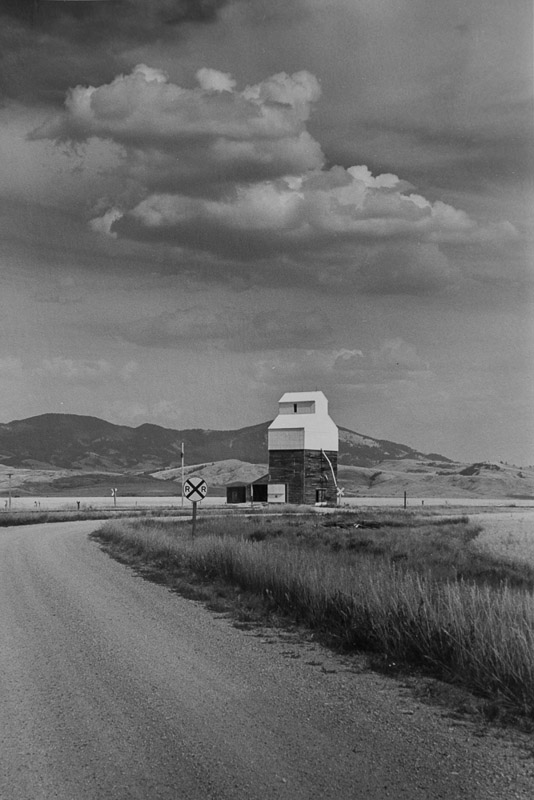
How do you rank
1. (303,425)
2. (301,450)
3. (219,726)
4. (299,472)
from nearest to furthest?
1. (219,726)
2. (301,450)
3. (303,425)
4. (299,472)

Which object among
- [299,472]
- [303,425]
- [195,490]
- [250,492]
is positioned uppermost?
[303,425]

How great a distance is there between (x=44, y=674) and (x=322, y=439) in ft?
210

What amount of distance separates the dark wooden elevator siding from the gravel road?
59.6 m

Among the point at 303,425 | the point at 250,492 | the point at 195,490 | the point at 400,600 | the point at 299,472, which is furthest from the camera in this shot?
the point at 250,492

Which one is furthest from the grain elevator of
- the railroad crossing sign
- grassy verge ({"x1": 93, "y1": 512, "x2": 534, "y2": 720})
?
grassy verge ({"x1": 93, "y1": 512, "x2": 534, "y2": 720})

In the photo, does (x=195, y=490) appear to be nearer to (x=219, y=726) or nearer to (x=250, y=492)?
(x=219, y=726)

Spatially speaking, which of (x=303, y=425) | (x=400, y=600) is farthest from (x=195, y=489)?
(x=303, y=425)

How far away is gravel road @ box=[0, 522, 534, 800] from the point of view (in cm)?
588

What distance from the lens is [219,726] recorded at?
282 inches

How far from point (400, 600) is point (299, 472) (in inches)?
2381

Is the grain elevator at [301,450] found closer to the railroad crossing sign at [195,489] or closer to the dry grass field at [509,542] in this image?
the dry grass field at [509,542]

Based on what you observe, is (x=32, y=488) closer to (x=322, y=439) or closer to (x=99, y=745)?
(x=322, y=439)

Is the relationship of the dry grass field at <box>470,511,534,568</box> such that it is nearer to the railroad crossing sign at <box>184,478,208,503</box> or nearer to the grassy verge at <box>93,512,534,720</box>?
the grassy verge at <box>93,512,534,720</box>

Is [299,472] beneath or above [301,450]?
beneath
